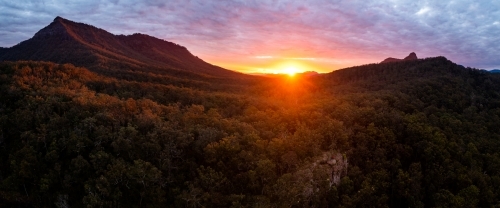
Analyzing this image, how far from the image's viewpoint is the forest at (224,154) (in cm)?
2980

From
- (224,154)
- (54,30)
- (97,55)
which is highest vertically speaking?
(54,30)

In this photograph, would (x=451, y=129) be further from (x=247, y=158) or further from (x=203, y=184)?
(x=203, y=184)

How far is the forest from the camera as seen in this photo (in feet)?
97.8

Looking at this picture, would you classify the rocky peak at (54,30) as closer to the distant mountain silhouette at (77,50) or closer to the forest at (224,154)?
the distant mountain silhouette at (77,50)

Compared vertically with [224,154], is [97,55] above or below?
above

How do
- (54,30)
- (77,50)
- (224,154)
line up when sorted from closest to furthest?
(224,154)
(77,50)
(54,30)

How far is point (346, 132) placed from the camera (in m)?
39.7

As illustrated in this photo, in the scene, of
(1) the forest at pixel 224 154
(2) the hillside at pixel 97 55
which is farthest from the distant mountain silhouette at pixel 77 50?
(1) the forest at pixel 224 154

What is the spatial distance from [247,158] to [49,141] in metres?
21.8

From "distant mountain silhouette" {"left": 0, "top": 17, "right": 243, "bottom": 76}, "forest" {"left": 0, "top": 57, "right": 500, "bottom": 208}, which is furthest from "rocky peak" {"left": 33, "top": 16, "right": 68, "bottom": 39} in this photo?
"forest" {"left": 0, "top": 57, "right": 500, "bottom": 208}

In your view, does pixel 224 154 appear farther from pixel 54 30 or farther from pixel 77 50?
pixel 54 30

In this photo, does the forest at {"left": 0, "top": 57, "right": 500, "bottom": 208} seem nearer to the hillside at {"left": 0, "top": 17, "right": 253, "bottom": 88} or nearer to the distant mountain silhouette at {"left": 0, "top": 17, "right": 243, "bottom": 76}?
the hillside at {"left": 0, "top": 17, "right": 253, "bottom": 88}

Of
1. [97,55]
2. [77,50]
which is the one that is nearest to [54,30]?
[77,50]

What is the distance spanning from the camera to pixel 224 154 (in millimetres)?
32250
